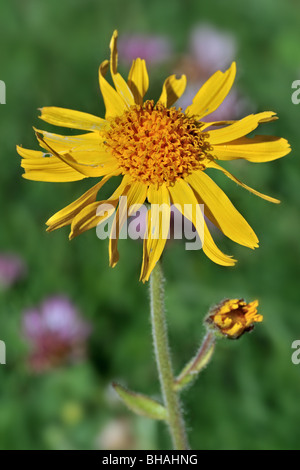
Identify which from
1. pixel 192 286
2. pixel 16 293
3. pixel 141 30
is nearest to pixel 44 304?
pixel 16 293

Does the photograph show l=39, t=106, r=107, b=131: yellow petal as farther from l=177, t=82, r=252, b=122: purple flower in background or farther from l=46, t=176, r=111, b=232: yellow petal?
l=177, t=82, r=252, b=122: purple flower in background

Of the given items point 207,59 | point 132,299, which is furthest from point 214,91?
point 207,59

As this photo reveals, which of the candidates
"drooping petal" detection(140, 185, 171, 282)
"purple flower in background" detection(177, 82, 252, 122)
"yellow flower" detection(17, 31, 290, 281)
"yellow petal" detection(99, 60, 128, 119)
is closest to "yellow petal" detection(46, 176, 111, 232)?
"yellow flower" detection(17, 31, 290, 281)

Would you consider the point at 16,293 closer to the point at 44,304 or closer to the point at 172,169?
the point at 44,304

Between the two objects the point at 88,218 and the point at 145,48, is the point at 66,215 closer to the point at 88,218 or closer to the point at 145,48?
the point at 88,218

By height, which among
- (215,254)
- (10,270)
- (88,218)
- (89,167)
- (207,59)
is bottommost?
(215,254)

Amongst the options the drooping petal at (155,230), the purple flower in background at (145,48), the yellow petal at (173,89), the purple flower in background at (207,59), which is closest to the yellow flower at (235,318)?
the drooping petal at (155,230)
